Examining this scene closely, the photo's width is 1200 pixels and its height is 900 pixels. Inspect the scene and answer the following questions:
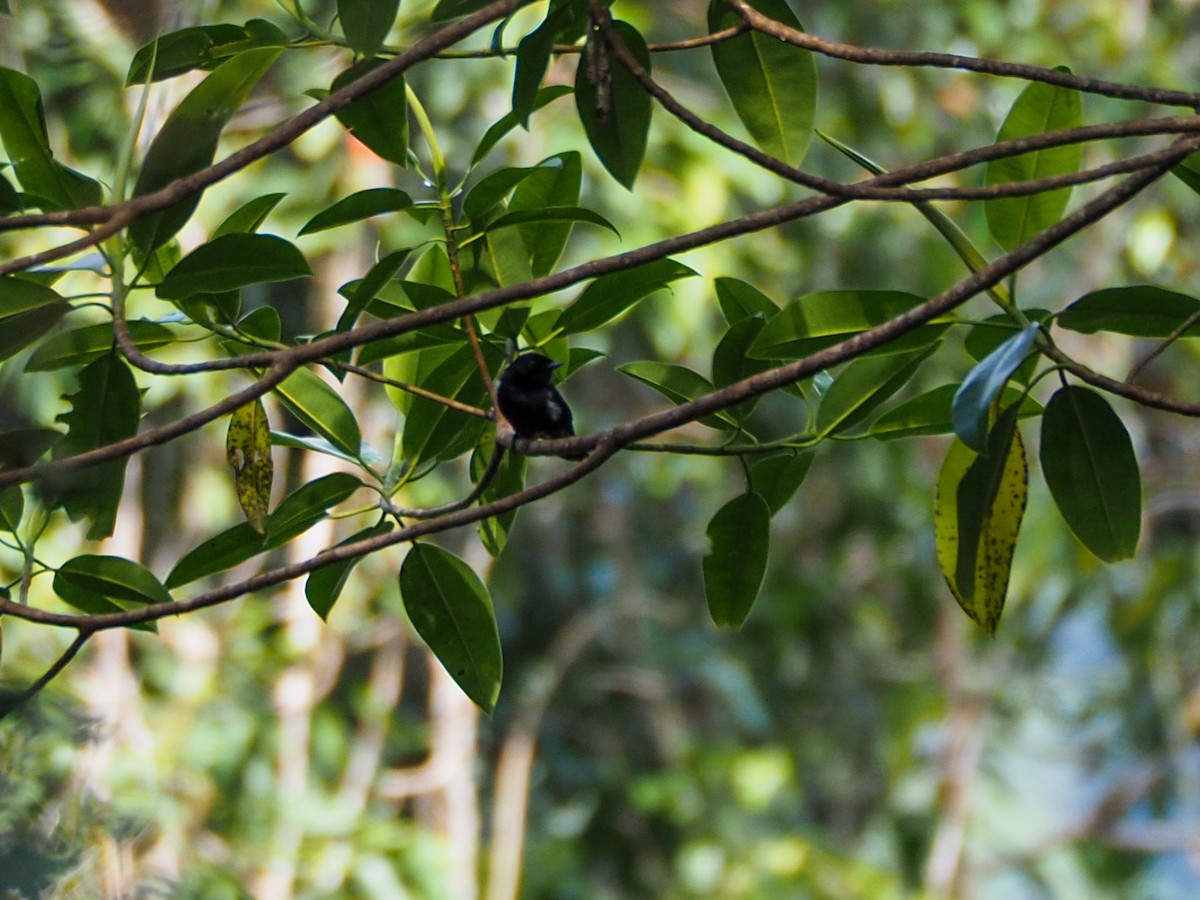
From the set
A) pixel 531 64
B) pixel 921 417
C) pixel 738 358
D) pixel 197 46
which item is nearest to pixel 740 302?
pixel 738 358

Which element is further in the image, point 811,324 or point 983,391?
point 811,324

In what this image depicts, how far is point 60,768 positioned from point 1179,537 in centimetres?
493

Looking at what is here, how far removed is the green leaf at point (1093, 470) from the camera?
111 cm

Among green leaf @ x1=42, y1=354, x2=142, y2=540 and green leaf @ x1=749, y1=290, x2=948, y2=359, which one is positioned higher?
green leaf @ x1=749, y1=290, x2=948, y2=359

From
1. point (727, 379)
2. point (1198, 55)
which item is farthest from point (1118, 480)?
point (1198, 55)

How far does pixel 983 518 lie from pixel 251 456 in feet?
2.08

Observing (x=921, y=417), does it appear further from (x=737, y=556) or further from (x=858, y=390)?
(x=737, y=556)

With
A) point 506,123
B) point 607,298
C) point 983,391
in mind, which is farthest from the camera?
point 607,298

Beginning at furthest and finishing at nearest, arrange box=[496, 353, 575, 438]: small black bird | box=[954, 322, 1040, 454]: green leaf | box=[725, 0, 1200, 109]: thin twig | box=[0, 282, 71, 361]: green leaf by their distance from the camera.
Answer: box=[496, 353, 575, 438]: small black bird < box=[0, 282, 71, 361]: green leaf < box=[725, 0, 1200, 109]: thin twig < box=[954, 322, 1040, 454]: green leaf

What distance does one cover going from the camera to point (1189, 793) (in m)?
4.71

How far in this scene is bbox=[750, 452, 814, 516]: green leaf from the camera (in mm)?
1209

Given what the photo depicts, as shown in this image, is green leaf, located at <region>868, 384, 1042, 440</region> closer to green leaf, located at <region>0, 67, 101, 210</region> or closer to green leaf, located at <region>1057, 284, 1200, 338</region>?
green leaf, located at <region>1057, 284, 1200, 338</region>

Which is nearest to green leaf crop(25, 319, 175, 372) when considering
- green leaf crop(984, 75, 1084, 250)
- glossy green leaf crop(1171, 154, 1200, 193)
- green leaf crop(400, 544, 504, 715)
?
green leaf crop(400, 544, 504, 715)

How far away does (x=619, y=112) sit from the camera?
3.74 feet
